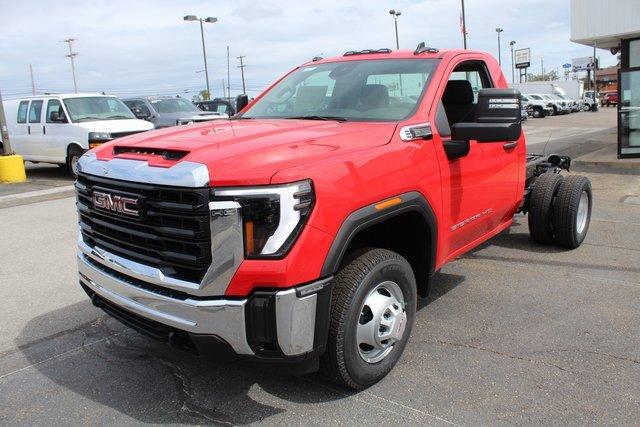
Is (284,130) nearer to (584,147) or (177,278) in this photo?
(177,278)

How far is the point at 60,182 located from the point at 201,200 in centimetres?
1193

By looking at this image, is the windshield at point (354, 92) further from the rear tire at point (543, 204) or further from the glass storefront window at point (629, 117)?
the glass storefront window at point (629, 117)

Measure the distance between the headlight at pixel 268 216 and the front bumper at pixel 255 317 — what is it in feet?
0.68

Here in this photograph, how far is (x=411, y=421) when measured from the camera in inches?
117

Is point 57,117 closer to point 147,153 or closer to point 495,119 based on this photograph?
point 147,153

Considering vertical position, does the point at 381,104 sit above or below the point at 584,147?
above

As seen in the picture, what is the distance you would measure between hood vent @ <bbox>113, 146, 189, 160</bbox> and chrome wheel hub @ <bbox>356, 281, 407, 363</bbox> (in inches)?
48.7

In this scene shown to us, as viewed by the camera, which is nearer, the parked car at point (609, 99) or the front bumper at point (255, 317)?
the front bumper at point (255, 317)

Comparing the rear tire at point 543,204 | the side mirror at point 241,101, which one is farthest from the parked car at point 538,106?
the side mirror at point 241,101

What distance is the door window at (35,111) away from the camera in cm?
1416

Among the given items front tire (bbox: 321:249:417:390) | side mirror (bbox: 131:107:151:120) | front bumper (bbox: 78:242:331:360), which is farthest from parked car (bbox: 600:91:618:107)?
front bumper (bbox: 78:242:331:360)

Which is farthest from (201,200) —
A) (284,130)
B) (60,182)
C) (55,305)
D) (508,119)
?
(60,182)

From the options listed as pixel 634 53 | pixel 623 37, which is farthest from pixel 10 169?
pixel 634 53

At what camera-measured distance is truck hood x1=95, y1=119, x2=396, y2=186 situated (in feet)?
8.89
